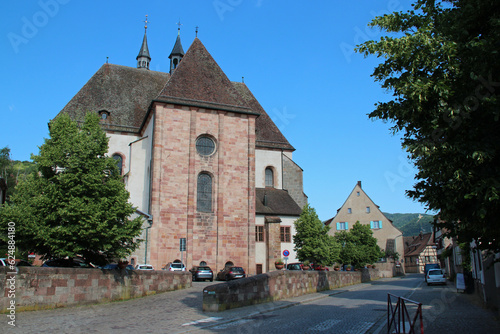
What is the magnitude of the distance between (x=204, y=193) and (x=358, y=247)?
965 inches

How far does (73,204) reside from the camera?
1502 cm

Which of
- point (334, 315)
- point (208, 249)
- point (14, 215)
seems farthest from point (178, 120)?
point (334, 315)

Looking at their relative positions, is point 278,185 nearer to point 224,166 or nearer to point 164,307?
point 224,166

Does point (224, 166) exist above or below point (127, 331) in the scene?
above

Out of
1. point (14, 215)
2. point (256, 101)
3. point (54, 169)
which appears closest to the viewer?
point (14, 215)

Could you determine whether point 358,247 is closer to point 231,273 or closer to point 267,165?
point 267,165

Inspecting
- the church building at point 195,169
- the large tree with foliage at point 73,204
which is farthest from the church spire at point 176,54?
the large tree with foliage at point 73,204

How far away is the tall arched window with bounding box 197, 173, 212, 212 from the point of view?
97.6 feet

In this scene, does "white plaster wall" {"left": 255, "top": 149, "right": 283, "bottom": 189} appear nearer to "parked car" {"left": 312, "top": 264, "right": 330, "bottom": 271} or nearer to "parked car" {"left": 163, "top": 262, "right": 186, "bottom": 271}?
"parked car" {"left": 312, "top": 264, "right": 330, "bottom": 271}

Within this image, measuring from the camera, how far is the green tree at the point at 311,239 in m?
32.8

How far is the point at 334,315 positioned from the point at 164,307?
5.24 meters

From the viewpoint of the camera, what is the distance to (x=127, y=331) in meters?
9.30

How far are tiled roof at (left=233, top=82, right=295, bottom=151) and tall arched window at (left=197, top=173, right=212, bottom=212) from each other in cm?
931

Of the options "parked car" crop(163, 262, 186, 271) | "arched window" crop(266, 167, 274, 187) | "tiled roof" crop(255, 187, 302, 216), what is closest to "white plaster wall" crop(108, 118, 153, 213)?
"parked car" crop(163, 262, 186, 271)
